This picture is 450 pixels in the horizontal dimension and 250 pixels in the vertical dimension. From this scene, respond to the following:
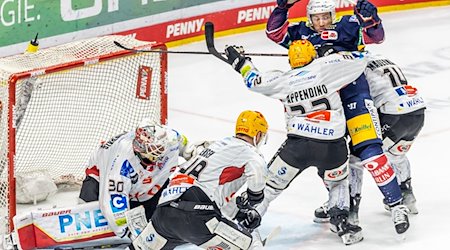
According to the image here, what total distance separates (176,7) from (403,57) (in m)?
2.10

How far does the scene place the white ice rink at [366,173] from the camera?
717 cm

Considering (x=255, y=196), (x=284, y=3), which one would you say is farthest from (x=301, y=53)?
(x=255, y=196)

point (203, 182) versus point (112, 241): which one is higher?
point (203, 182)

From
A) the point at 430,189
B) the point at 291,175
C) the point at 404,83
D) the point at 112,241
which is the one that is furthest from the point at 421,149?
the point at 112,241

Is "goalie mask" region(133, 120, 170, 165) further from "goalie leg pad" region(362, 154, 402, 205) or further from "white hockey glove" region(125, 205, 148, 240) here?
"goalie leg pad" region(362, 154, 402, 205)

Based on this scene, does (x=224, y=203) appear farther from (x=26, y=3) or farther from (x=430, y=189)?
(x=26, y=3)

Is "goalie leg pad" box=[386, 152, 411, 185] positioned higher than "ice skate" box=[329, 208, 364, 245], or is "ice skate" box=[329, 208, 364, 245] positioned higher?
"goalie leg pad" box=[386, 152, 411, 185]

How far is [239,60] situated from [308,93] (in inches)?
18.2

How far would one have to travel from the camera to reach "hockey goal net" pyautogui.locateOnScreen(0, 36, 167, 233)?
6.97 meters

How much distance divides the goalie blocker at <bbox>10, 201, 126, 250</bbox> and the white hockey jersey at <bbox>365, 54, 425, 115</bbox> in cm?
175

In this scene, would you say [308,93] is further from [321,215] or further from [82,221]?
[82,221]

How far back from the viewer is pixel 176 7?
435 inches

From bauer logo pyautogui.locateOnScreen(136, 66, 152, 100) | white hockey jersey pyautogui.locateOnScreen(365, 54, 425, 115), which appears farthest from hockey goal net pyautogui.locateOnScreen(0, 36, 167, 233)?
white hockey jersey pyautogui.locateOnScreen(365, 54, 425, 115)

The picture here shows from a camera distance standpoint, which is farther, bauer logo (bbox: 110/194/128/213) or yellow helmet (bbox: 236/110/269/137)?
bauer logo (bbox: 110/194/128/213)
